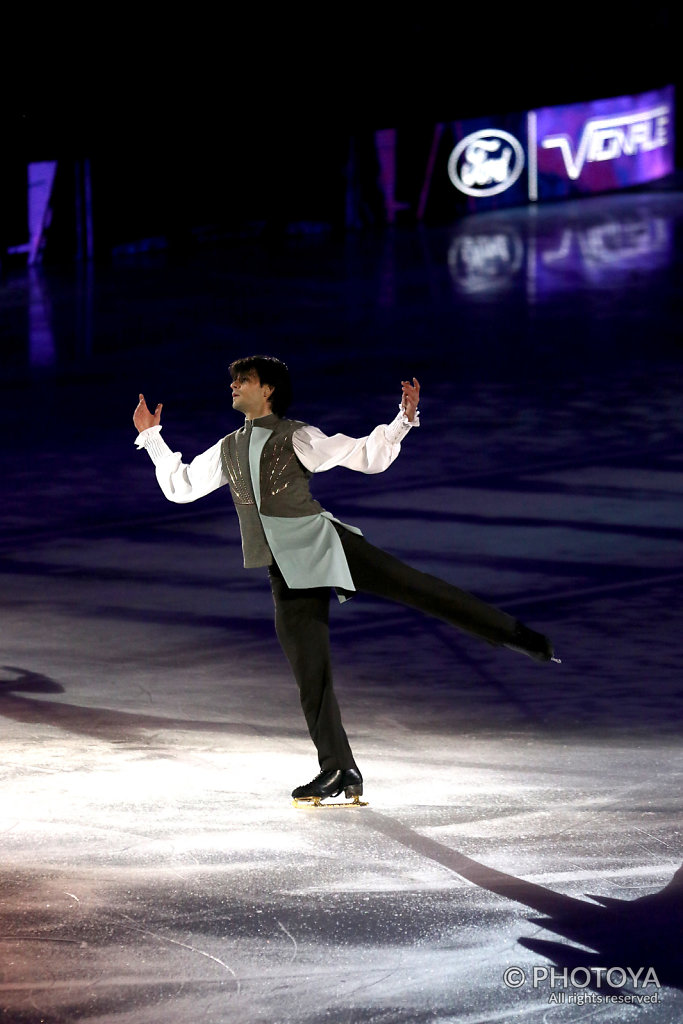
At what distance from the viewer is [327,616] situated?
6.19 metres

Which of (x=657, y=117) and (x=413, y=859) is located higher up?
(x=657, y=117)

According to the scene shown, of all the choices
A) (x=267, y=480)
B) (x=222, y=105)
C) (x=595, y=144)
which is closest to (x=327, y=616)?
(x=267, y=480)

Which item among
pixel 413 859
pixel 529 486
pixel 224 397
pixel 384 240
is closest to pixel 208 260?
pixel 384 240

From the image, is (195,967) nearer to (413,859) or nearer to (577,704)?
(413,859)

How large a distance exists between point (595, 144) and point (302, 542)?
24409 mm

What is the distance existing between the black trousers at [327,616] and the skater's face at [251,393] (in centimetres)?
51

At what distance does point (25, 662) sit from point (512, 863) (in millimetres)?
3529

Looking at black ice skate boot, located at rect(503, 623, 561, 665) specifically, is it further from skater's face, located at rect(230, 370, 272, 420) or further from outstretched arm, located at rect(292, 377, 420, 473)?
skater's face, located at rect(230, 370, 272, 420)

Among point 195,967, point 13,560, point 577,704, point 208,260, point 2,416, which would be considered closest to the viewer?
point 195,967

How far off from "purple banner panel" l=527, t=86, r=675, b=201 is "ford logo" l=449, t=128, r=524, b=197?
338 mm

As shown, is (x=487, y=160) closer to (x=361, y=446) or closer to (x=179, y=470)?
(x=179, y=470)

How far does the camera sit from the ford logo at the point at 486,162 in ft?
90.1

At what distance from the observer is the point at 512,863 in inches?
218

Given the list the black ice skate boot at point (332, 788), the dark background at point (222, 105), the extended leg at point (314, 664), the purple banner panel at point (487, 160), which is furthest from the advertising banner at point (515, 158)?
the black ice skate boot at point (332, 788)
